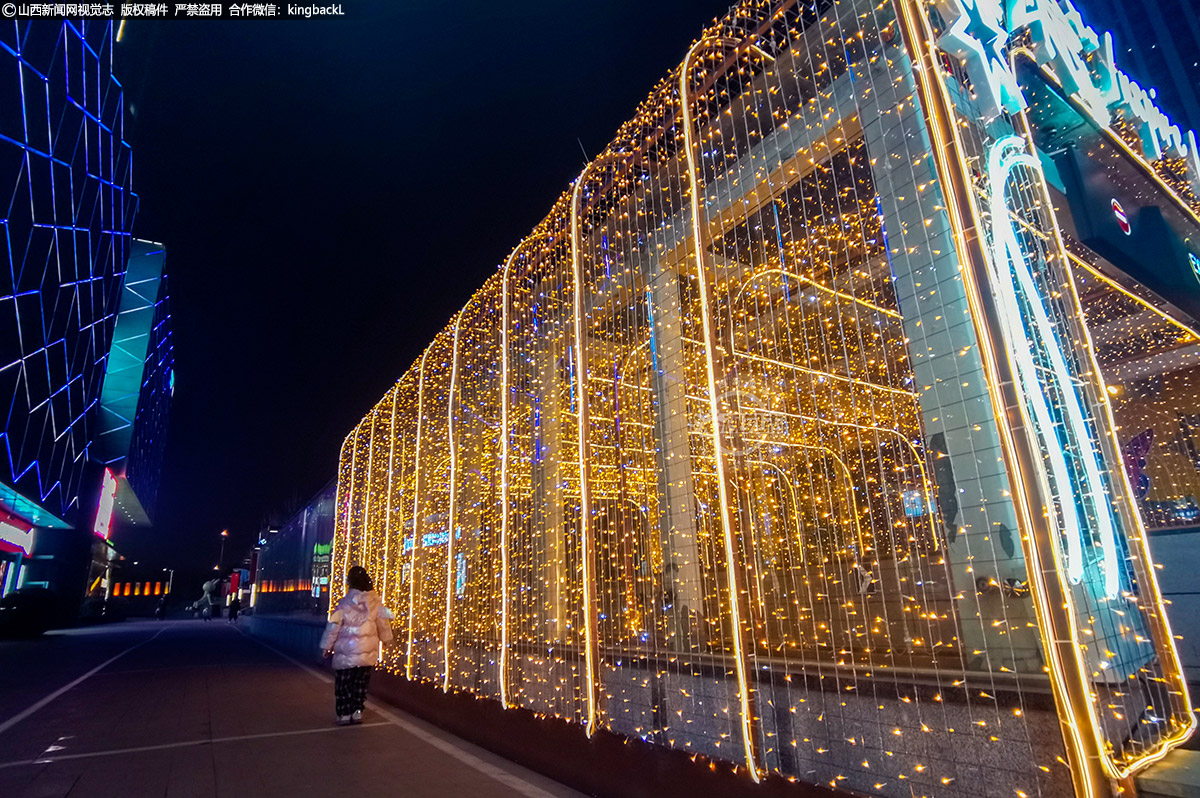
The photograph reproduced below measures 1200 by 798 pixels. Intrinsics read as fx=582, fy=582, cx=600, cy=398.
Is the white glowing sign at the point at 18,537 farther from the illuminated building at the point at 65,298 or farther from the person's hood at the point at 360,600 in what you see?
the person's hood at the point at 360,600

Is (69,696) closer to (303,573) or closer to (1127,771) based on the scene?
(303,573)

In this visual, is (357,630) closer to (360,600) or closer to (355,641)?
(355,641)

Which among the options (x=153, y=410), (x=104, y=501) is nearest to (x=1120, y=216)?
(x=104, y=501)

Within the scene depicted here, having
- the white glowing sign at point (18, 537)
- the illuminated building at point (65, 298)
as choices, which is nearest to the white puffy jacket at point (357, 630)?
the illuminated building at point (65, 298)

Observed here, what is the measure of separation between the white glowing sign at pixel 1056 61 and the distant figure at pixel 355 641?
5404 millimetres

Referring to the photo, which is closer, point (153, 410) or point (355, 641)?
point (355, 641)

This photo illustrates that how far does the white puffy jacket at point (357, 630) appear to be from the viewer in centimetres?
484

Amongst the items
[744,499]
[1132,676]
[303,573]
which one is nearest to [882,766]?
[1132,676]

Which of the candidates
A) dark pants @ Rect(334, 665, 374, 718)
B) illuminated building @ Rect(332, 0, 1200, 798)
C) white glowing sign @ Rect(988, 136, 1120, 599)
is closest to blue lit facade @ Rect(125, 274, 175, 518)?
dark pants @ Rect(334, 665, 374, 718)

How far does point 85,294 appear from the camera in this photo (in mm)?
17328

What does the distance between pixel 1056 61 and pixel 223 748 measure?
7342 millimetres

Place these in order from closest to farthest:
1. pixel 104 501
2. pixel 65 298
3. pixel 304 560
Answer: pixel 304 560
pixel 65 298
pixel 104 501

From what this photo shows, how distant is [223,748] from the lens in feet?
12.9

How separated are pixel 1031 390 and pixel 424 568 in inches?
207
